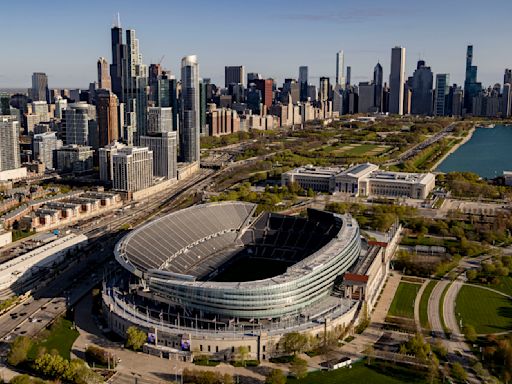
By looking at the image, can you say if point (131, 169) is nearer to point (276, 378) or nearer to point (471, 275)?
point (471, 275)

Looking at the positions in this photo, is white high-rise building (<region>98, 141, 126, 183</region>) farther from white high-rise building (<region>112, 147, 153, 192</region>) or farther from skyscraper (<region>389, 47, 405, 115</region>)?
skyscraper (<region>389, 47, 405, 115</region>)

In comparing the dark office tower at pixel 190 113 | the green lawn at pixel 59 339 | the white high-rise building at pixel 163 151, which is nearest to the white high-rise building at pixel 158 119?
the dark office tower at pixel 190 113

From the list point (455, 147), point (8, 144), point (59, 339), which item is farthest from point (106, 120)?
point (455, 147)

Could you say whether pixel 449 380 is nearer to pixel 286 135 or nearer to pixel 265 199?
pixel 265 199

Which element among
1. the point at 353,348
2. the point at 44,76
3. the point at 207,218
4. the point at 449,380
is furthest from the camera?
the point at 44,76

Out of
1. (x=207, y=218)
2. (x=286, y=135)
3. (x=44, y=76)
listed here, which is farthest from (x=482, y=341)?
(x=44, y=76)

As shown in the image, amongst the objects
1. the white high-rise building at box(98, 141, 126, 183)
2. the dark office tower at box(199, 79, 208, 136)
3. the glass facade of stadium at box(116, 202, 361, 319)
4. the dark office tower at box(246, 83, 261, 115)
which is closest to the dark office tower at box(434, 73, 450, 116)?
the dark office tower at box(246, 83, 261, 115)

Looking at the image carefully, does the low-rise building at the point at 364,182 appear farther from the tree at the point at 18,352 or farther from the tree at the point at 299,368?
the tree at the point at 18,352

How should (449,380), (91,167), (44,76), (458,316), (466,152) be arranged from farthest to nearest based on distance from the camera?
(44,76) < (466,152) < (91,167) < (458,316) < (449,380)
